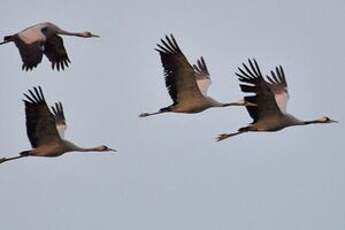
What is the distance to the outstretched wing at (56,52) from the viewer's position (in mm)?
37475

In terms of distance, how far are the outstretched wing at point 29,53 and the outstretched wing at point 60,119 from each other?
109 inches

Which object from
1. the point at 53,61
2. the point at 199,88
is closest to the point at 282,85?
the point at 199,88

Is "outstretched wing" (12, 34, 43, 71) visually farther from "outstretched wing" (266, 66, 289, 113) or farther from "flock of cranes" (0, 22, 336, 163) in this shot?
"outstretched wing" (266, 66, 289, 113)

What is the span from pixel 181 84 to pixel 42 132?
3217 millimetres

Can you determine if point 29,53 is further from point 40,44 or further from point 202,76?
point 202,76

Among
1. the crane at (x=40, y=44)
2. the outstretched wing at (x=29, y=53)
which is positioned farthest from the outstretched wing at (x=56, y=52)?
the outstretched wing at (x=29, y=53)

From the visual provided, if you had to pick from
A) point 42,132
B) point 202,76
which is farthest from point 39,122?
point 202,76

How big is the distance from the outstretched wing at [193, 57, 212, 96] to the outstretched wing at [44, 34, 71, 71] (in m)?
3.12

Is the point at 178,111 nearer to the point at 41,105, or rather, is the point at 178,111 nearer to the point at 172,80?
the point at 172,80

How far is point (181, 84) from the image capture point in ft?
116

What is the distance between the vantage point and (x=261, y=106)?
1387 inches

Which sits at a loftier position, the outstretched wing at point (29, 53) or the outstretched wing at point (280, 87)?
the outstretched wing at point (29, 53)

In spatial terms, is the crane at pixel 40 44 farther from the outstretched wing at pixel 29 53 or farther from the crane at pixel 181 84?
the crane at pixel 181 84

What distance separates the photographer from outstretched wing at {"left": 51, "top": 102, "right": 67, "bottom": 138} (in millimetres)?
38156
